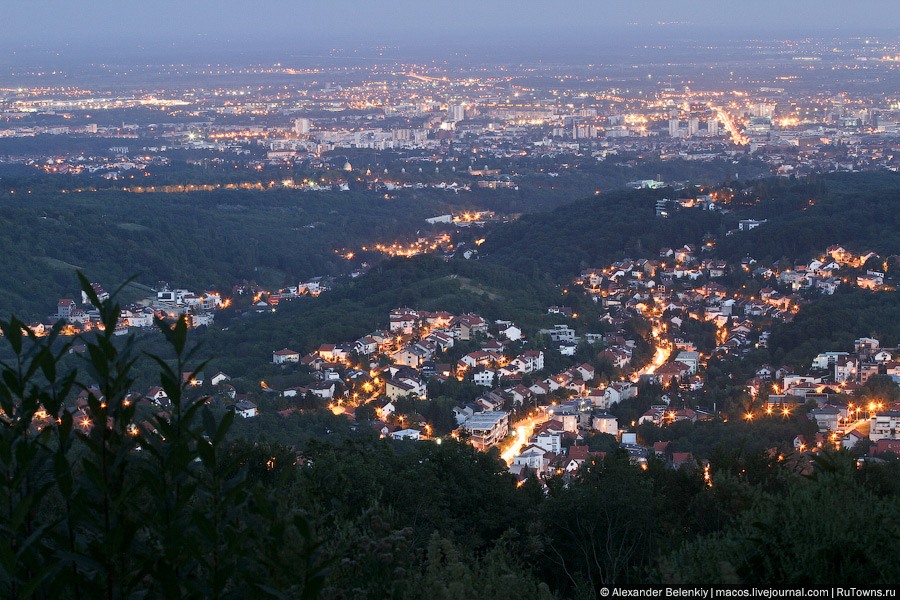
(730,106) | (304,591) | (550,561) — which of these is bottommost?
(730,106)

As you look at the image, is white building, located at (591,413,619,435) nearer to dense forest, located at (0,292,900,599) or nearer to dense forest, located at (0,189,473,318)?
dense forest, located at (0,292,900,599)

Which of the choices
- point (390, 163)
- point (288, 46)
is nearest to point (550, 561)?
A: point (390, 163)

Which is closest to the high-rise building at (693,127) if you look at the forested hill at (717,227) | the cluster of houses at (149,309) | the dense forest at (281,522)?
the forested hill at (717,227)

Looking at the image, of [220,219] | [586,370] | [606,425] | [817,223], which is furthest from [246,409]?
[220,219]

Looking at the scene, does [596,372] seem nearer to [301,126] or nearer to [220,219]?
[220,219]

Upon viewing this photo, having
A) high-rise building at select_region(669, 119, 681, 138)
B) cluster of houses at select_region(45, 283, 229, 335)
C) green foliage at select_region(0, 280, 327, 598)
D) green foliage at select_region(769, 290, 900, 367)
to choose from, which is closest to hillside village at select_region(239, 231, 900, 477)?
green foliage at select_region(769, 290, 900, 367)

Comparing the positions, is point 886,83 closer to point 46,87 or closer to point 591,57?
point 591,57

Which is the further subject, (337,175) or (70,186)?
(337,175)

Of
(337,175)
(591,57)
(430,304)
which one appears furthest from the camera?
(591,57)
